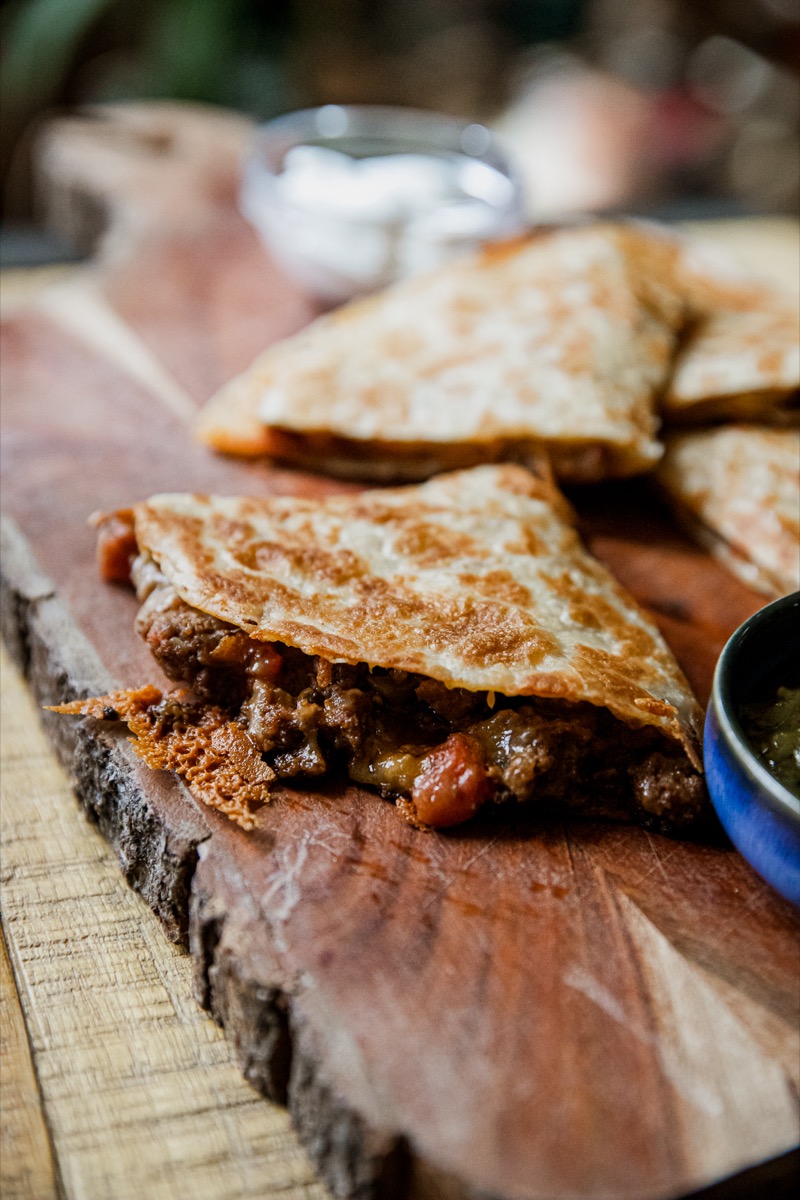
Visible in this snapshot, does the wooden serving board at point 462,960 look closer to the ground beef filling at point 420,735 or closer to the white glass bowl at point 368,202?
the ground beef filling at point 420,735

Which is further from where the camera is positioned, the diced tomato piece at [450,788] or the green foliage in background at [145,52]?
the green foliage in background at [145,52]

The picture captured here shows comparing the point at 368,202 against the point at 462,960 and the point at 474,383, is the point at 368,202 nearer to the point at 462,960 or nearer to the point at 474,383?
the point at 474,383

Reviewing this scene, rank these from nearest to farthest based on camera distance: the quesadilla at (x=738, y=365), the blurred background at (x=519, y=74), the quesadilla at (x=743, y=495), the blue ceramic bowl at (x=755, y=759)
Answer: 1. the blue ceramic bowl at (x=755, y=759)
2. the quesadilla at (x=743, y=495)
3. the quesadilla at (x=738, y=365)
4. the blurred background at (x=519, y=74)

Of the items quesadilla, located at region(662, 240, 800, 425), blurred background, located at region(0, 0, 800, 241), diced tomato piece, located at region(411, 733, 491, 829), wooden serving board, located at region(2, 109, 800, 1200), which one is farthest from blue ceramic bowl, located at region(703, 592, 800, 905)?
blurred background, located at region(0, 0, 800, 241)

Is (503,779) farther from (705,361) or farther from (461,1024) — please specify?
(705,361)

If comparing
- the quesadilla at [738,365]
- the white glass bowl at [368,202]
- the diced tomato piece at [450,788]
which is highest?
the white glass bowl at [368,202]

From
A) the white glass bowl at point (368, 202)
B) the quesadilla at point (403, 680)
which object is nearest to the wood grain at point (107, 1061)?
the quesadilla at point (403, 680)

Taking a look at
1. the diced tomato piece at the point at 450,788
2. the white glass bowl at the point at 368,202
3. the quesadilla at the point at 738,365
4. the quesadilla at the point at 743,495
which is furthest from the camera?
the white glass bowl at the point at 368,202

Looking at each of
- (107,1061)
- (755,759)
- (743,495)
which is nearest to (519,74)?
(743,495)
